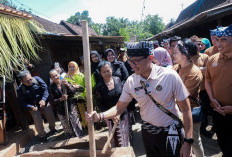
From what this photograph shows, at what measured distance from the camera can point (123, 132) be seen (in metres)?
2.98

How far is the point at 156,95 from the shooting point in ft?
5.35

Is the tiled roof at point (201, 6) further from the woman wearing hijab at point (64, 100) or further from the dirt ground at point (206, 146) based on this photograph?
the woman wearing hijab at point (64, 100)

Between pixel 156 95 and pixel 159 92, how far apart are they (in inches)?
1.6

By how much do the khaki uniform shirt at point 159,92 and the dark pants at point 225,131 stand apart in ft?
2.56

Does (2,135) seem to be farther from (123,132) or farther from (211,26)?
(211,26)

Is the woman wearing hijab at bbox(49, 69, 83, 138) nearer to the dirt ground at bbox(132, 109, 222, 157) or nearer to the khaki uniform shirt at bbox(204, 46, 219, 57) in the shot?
the dirt ground at bbox(132, 109, 222, 157)

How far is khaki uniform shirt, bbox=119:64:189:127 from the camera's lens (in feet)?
5.28

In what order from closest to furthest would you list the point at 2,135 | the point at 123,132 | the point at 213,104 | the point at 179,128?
the point at 179,128
the point at 213,104
the point at 123,132
the point at 2,135

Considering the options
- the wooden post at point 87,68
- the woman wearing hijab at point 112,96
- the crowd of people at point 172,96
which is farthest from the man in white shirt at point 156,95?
the woman wearing hijab at point 112,96

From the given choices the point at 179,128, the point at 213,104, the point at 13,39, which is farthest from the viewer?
the point at 13,39

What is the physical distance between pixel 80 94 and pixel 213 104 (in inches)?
110

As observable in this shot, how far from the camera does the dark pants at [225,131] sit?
207 cm

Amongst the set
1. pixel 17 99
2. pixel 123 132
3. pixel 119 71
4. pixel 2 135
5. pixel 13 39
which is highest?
pixel 13 39

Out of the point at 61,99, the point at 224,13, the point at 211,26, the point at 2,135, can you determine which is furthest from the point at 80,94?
the point at 211,26
